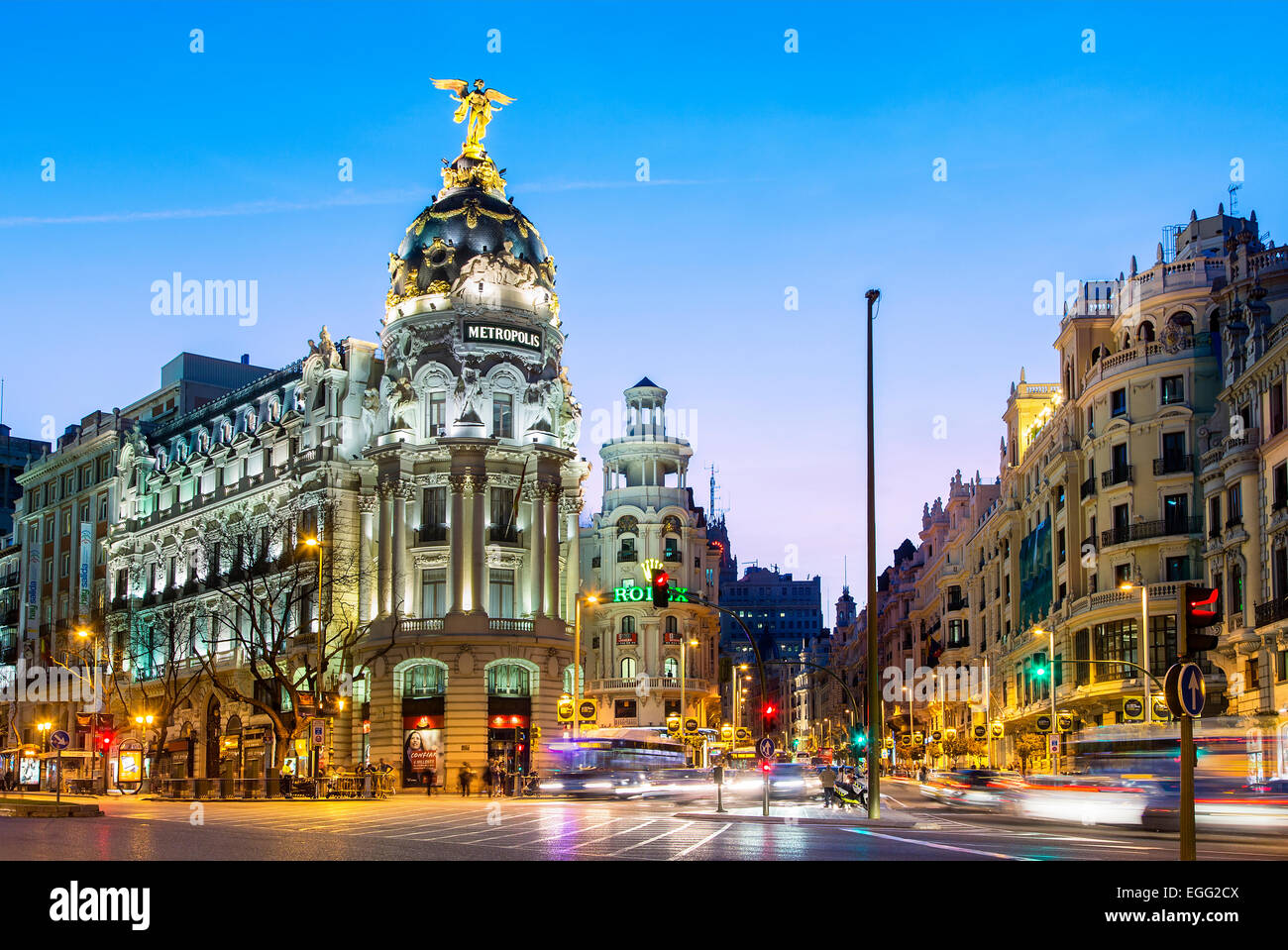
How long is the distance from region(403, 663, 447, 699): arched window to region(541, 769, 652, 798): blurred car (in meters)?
14.6

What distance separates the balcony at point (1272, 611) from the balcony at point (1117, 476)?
14.1m

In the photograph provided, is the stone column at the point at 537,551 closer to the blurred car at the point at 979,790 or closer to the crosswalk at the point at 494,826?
the blurred car at the point at 979,790

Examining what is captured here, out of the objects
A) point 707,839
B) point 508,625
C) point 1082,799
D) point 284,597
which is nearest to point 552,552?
point 508,625

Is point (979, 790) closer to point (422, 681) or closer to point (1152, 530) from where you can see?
point (1152, 530)

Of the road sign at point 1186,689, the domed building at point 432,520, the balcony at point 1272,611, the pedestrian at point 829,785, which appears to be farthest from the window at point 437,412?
the road sign at point 1186,689

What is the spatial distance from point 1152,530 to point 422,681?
34.4m

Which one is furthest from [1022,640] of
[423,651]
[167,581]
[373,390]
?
[167,581]

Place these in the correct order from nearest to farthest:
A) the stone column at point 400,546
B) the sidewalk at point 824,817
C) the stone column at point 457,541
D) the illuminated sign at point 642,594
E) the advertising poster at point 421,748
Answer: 1. the sidewalk at point 824,817
2. the illuminated sign at point 642,594
3. the advertising poster at point 421,748
4. the stone column at point 457,541
5. the stone column at point 400,546

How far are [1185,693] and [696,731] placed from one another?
2955 cm

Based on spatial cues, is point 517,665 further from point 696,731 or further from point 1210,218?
point 1210,218

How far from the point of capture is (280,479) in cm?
7569

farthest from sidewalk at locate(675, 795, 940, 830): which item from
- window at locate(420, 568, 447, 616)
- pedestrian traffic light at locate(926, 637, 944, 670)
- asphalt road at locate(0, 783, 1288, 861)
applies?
pedestrian traffic light at locate(926, 637, 944, 670)

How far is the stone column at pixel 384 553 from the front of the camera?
68.9 m

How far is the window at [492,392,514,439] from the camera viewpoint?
7062 cm
